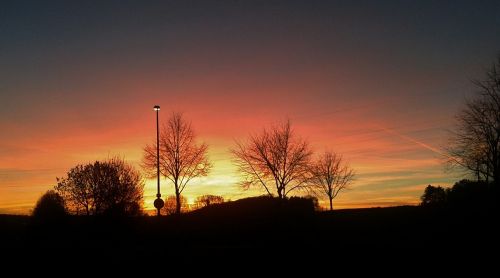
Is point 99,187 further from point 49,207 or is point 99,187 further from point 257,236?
point 257,236

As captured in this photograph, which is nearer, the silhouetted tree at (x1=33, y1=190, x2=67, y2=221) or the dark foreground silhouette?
the dark foreground silhouette

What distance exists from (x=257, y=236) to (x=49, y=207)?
29.1 metres

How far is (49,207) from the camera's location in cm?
4919

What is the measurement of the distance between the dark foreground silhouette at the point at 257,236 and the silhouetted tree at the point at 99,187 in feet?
20.9

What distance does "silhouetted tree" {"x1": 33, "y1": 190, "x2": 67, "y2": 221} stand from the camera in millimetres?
44688

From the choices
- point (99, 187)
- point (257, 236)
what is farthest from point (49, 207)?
point (257, 236)

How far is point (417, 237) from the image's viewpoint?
25.1 m

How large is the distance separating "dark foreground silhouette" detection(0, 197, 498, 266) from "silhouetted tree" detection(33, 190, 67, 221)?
2583 millimetres

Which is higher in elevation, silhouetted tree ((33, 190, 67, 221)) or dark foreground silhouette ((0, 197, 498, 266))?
silhouetted tree ((33, 190, 67, 221))

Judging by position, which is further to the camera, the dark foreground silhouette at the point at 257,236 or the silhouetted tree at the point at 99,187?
the silhouetted tree at the point at 99,187

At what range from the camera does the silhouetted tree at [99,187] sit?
1853 inches

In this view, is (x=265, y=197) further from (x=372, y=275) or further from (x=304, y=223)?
(x=372, y=275)

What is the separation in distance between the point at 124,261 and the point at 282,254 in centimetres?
677

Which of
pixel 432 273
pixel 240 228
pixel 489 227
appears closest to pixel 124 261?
pixel 432 273
